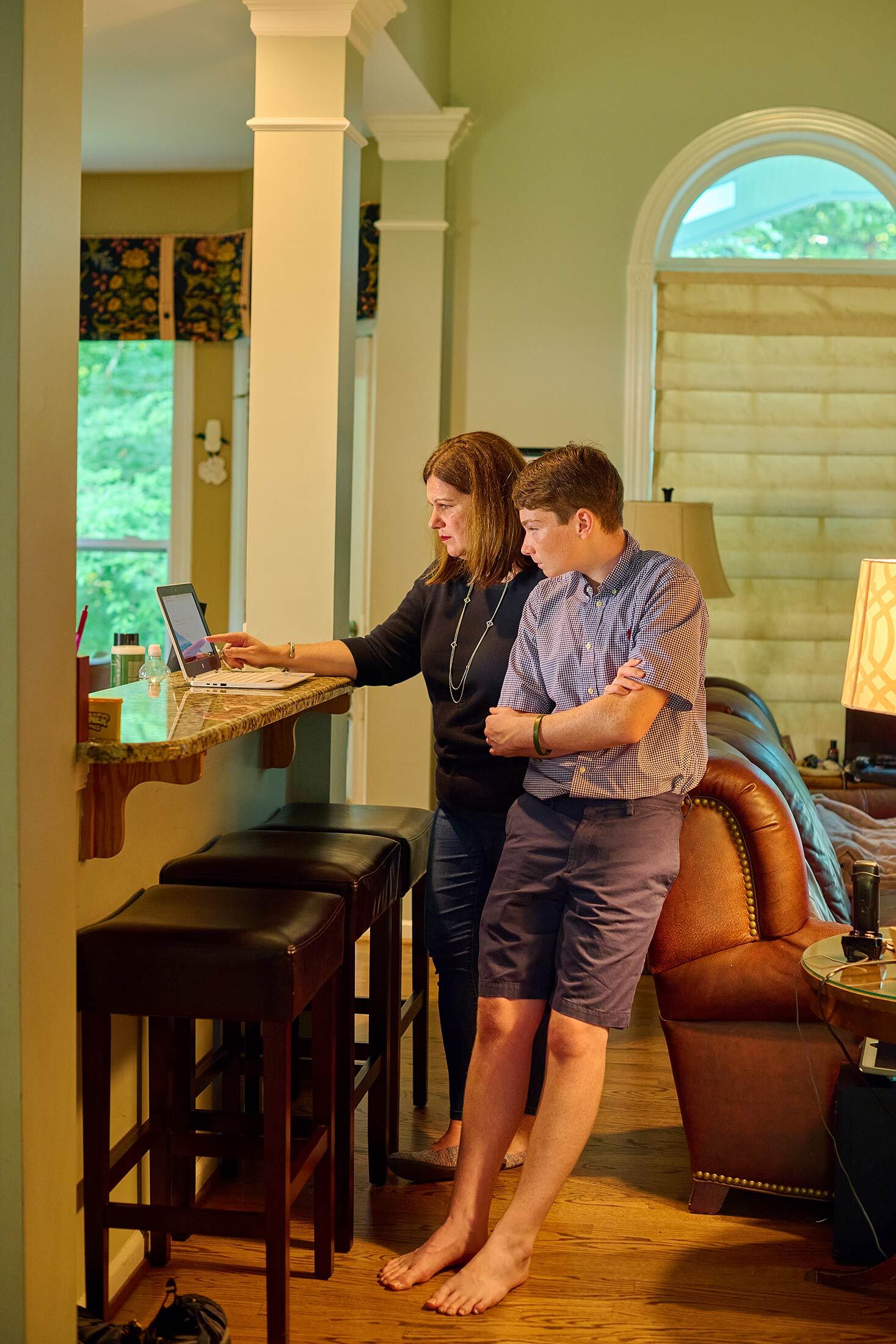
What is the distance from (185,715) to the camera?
218 cm

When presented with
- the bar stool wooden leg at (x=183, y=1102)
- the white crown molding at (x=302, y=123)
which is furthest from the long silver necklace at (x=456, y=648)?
the white crown molding at (x=302, y=123)

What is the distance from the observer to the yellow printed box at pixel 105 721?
190 cm

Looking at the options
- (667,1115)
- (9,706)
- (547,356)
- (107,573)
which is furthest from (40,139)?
(107,573)

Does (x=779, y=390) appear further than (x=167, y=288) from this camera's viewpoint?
No

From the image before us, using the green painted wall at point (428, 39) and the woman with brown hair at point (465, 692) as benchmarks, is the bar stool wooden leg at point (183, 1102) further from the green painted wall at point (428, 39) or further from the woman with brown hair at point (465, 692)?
the green painted wall at point (428, 39)

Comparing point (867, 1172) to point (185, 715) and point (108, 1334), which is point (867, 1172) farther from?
point (185, 715)

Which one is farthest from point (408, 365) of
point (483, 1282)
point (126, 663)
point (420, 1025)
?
point (483, 1282)

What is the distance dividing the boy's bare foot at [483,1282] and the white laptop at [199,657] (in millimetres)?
1136

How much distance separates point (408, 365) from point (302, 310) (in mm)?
1545

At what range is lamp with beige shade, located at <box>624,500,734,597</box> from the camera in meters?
4.35

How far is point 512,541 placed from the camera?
8.61 feet

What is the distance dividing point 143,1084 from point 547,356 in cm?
326

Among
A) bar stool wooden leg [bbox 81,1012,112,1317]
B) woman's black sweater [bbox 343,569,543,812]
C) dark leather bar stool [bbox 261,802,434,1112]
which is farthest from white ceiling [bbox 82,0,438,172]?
bar stool wooden leg [bbox 81,1012,112,1317]

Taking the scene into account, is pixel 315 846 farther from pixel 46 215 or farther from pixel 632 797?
pixel 46 215
